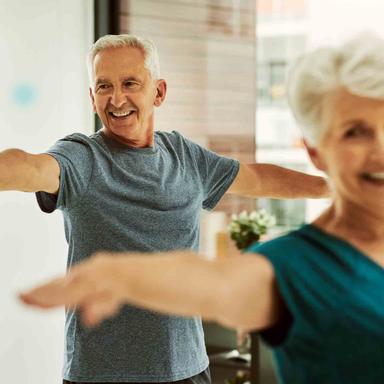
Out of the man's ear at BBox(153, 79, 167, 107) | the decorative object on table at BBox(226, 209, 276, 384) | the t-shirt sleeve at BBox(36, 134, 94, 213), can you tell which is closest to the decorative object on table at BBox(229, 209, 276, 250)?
the decorative object on table at BBox(226, 209, 276, 384)

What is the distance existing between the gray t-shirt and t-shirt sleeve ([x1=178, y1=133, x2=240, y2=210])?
13 centimetres

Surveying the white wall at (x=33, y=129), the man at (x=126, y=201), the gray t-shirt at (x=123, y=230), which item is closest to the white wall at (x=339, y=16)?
the white wall at (x=33, y=129)

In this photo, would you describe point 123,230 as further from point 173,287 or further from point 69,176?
point 173,287

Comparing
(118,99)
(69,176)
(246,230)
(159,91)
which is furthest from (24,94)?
(69,176)

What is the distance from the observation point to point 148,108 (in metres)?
2.49

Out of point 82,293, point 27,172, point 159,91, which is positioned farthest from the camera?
point 159,91

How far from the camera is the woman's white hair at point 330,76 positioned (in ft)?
4.00

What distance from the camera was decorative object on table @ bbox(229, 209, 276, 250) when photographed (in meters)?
3.86

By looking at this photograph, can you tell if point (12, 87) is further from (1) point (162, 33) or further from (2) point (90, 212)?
(2) point (90, 212)

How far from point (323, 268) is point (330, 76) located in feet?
0.90

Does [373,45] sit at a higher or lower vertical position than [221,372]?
higher

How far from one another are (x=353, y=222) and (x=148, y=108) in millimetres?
1282

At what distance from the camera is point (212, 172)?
2.50m

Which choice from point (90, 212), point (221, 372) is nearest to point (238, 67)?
point (221, 372)
